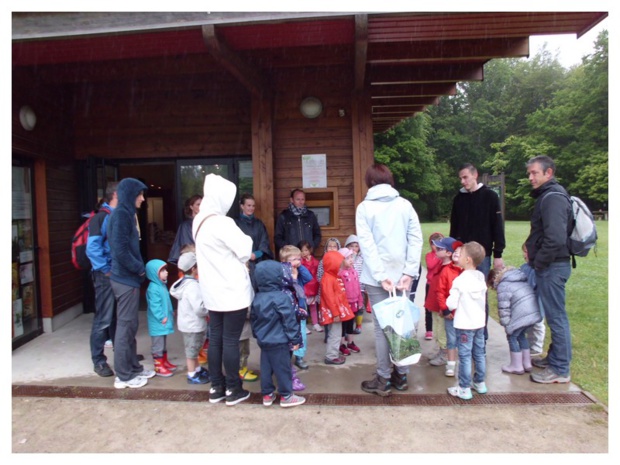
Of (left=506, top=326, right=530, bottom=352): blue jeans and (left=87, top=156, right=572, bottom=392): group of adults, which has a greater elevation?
(left=87, top=156, right=572, bottom=392): group of adults

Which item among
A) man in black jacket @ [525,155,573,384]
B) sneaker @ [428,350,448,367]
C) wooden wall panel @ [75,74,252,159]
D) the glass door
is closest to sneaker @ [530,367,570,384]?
man in black jacket @ [525,155,573,384]

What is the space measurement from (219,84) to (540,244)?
4464 mm

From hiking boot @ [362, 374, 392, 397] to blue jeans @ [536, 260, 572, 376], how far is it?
147 centimetres

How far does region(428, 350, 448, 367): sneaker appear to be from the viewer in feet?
14.4

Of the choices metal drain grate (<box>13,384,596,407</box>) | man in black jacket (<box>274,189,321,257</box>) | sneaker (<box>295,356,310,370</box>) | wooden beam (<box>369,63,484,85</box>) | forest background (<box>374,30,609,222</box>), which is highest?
forest background (<box>374,30,609,222</box>)

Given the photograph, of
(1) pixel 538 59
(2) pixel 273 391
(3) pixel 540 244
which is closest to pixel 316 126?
(3) pixel 540 244

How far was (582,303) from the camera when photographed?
24.8ft

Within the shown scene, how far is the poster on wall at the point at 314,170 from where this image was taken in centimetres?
594

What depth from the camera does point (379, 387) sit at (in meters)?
3.75

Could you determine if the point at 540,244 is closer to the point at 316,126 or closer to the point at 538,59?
the point at 316,126

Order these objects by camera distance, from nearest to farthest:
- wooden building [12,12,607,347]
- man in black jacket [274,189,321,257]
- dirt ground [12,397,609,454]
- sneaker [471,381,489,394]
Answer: dirt ground [12,397,609,454] → sneaker [471,381,489,394] → wooden building [12,12,607,347] → man in black jacket [274,189,321,257]

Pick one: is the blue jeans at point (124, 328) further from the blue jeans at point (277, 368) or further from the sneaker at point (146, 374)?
the blue jeans at point (277, 368)

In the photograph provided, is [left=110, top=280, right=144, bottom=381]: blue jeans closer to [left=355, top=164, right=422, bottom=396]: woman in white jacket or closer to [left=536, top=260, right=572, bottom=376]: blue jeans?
[left=355, top=164, right=422, bottom=396]: woman in white jacket

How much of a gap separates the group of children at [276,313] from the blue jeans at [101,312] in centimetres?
36
